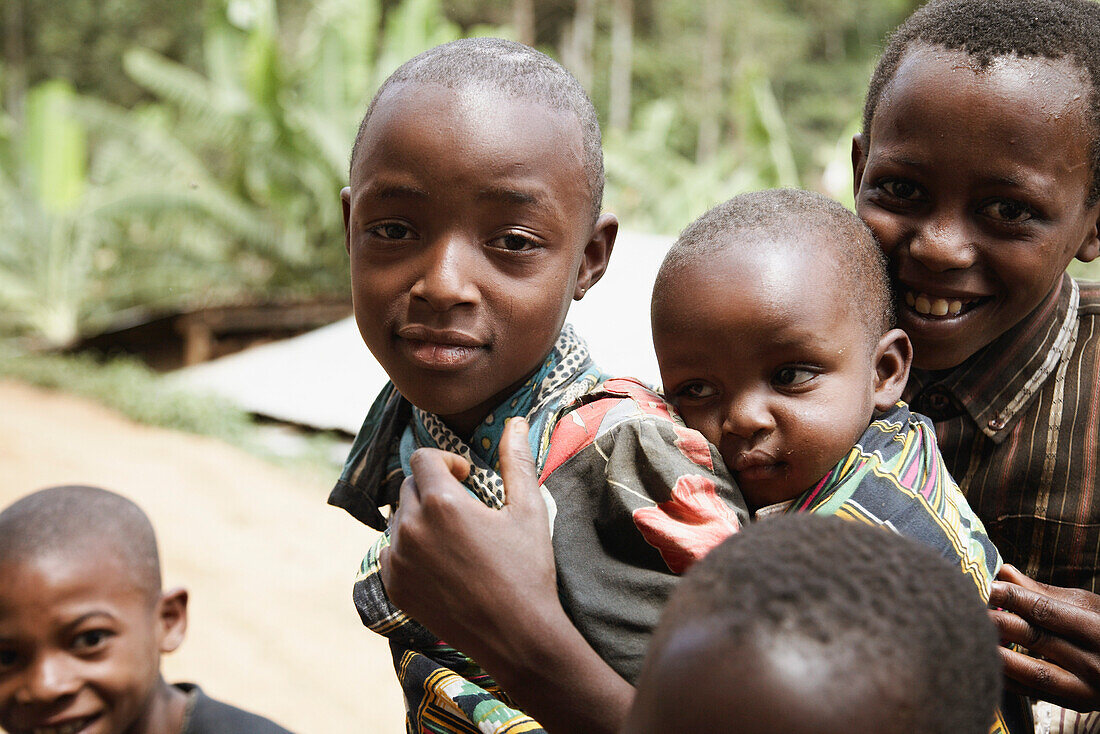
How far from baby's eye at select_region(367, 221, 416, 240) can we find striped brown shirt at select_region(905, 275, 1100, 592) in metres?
1.09

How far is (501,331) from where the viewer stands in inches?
62.1

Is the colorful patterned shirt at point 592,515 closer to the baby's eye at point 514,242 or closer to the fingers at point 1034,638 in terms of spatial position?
the baby's eye at point 514,242

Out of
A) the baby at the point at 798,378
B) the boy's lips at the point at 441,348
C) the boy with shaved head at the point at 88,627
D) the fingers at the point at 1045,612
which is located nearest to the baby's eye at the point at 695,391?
the baby at the point at 798,378

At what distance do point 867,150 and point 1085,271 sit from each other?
32.7 ft

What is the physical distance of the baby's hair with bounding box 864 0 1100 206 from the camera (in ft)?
5.36

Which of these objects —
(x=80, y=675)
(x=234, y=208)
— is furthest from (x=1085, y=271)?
(x=80, y=675)

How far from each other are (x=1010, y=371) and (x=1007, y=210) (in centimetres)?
37

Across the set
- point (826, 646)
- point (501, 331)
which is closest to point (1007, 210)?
point (501, 331)

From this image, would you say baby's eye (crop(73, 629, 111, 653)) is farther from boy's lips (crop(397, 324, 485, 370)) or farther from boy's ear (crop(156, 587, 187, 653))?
boy's lips (crop(397, 324, 485, 370))

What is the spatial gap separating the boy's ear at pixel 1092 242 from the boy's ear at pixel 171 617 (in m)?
1.98

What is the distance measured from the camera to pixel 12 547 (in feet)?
6.32

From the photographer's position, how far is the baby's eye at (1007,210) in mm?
1656

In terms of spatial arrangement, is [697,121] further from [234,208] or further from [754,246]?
[754,246]

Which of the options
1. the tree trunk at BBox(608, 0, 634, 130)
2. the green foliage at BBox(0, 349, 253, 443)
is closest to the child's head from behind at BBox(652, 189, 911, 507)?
the green foliage at BBox(0, 349, 253, 443)
